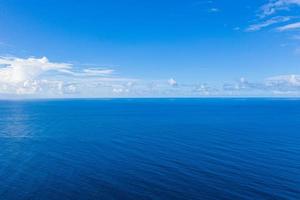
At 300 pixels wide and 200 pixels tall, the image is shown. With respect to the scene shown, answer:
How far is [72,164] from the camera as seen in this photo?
6106cm

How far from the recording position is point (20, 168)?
57344 mm

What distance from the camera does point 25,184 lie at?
47.5m

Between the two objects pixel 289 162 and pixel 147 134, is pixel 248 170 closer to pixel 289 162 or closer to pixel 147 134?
pixel 289 162

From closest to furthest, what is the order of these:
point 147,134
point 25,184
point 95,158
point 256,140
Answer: point 25,184
point 95,158
point 256,140
point 147,134

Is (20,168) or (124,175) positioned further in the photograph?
(20,168)

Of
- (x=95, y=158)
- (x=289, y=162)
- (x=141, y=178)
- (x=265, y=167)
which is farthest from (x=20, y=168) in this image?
(x=289, y=162)

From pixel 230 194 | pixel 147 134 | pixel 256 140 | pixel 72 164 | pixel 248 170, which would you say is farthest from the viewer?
pixel 147 134

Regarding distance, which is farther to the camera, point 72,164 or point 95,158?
Answer: point 95,158

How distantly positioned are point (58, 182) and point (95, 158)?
17.8 metres

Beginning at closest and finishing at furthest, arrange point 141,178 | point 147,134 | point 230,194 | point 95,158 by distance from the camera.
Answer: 1. point 230,194
2. point 141,178
3. point 95,158
4. point 147,134

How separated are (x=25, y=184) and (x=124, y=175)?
19659mm

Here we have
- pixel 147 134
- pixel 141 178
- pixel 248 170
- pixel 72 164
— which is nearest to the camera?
pixel 141 178

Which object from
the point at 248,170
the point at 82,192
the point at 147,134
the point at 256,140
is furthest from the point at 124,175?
the point at 256,140

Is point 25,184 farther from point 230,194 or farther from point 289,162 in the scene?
point 289,162
